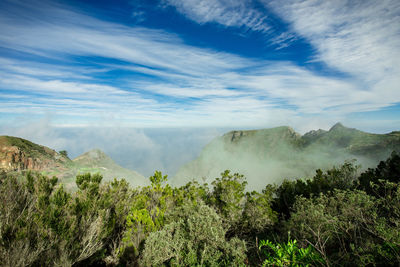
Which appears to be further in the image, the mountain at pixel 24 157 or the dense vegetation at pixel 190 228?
the mountain at pixel 24 157

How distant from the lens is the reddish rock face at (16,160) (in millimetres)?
30844

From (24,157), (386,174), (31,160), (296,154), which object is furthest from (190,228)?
(296,154)

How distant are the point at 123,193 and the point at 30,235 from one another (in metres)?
7.90

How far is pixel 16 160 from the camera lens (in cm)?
3262

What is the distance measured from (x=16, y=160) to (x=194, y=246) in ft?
132

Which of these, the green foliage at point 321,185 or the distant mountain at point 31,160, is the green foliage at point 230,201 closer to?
the green foliage at point 321,185

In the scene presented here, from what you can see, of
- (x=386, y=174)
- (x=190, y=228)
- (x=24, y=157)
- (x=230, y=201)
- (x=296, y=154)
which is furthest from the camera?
(x=296, y=154)

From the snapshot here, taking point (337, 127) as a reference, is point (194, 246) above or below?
below

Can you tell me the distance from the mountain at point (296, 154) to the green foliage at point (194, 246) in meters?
58.4

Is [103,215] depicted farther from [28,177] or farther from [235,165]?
[235,165]

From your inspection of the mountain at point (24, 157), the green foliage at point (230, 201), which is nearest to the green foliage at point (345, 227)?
the green foliage at point (230, 201)

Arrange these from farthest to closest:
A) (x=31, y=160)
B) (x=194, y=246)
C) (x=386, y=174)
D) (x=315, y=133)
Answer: (x=315, y=133)
(x=31, y=160)
(x=386, y=174)
(x=194, y=246)

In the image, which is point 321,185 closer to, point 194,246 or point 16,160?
point 194,246

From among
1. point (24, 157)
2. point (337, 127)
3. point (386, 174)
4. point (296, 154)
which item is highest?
point (337, 127)
